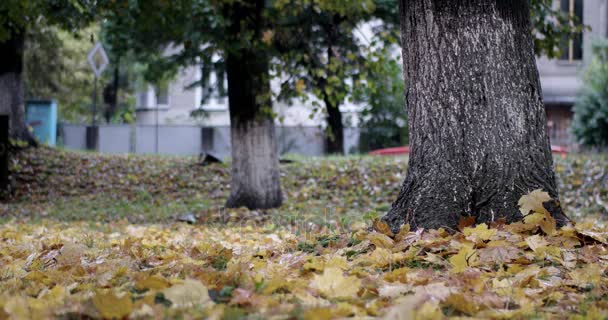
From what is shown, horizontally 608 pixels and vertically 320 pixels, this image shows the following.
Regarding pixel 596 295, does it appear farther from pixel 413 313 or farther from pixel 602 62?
pixel 602 62

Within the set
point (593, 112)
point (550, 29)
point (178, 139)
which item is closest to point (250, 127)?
point (550, 29)

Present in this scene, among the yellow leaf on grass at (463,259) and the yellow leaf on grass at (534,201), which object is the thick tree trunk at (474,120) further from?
the yellow leaf on grass at (463,259)

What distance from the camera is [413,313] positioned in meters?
2.29

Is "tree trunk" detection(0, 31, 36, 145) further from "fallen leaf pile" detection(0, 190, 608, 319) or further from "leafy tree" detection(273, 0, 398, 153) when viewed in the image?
"fallen leaf pile" detection(0, 190, 608, 319)

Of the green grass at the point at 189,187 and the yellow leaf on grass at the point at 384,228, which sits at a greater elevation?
the yellow leaf on grass at the point at 384,228

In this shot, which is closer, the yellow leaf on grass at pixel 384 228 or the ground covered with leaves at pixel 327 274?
the ground covered with leaves at pixel 327 274

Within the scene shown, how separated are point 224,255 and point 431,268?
117 centimetres

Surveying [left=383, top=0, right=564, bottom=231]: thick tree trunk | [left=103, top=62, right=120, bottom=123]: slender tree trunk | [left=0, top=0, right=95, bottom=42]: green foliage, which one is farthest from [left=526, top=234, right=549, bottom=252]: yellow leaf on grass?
[left=103, top=62, right=120, bottom=123]: slender tree trunk

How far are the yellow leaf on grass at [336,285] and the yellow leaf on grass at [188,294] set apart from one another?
0.50 meters

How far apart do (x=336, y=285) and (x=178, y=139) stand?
94.0 feet

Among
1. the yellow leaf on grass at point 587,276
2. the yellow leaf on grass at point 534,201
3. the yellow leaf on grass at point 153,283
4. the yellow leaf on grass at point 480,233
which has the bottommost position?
the yellow leaf on grass at point 587,276

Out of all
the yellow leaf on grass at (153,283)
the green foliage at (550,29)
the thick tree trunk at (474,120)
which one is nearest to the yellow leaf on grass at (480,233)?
the thick tree trunk at (474,120)

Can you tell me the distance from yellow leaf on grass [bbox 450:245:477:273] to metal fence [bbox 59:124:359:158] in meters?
23.8

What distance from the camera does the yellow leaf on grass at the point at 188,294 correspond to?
8.40ft
